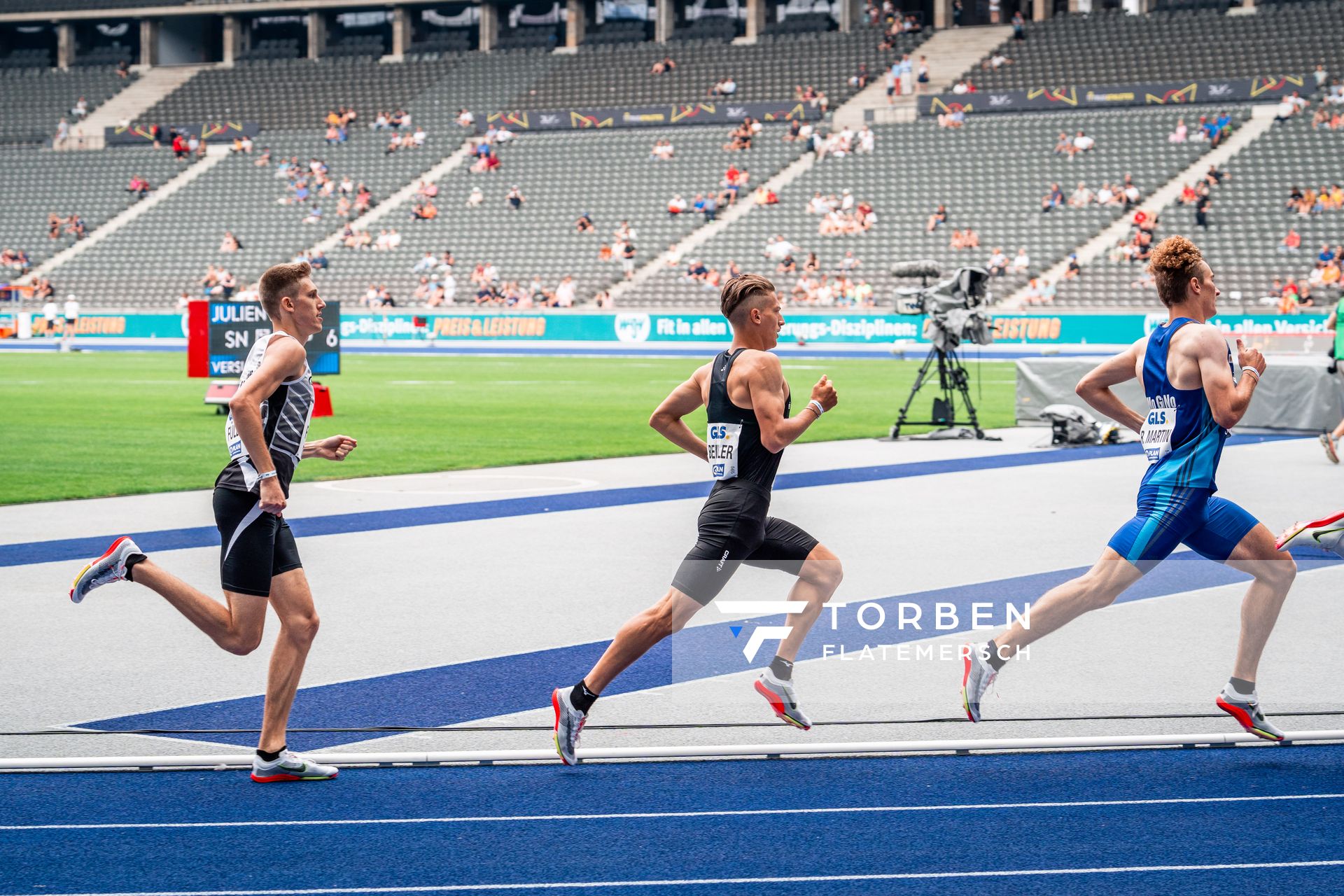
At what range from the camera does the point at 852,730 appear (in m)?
6.07

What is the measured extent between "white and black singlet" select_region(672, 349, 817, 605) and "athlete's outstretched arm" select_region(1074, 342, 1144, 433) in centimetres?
123

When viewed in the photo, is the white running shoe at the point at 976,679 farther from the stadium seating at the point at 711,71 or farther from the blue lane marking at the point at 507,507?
the stadium seating at the point at 711,71

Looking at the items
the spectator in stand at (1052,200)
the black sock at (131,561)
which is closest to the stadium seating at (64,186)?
the spectator in stand at (1052,200)

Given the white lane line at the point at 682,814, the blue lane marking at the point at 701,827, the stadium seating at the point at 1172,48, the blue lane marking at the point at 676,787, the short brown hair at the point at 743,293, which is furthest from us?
the stadium seating at the point at 1172,48

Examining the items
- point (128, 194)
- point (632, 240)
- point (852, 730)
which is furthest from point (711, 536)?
point (128, 194)

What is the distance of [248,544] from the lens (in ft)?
17.6

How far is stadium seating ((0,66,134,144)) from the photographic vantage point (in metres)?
63.8

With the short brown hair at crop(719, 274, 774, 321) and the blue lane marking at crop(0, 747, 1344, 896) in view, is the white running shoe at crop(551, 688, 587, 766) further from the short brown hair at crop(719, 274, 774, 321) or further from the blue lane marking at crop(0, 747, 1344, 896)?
the short brown hair at crop(719, 274, 774, 321)

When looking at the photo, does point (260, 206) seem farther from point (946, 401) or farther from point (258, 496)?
point (258, 496)

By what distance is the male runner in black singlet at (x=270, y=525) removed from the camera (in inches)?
209

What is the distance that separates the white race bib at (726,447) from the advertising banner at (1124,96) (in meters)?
45.2

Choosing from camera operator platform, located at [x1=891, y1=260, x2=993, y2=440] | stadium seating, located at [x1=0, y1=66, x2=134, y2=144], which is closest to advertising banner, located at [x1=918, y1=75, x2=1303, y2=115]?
camera operator platform, located at [x1=891, y1=260, x2=993, y2=440]

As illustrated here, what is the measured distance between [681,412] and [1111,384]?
1.60 meters

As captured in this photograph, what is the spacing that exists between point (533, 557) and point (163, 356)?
34484 mm
